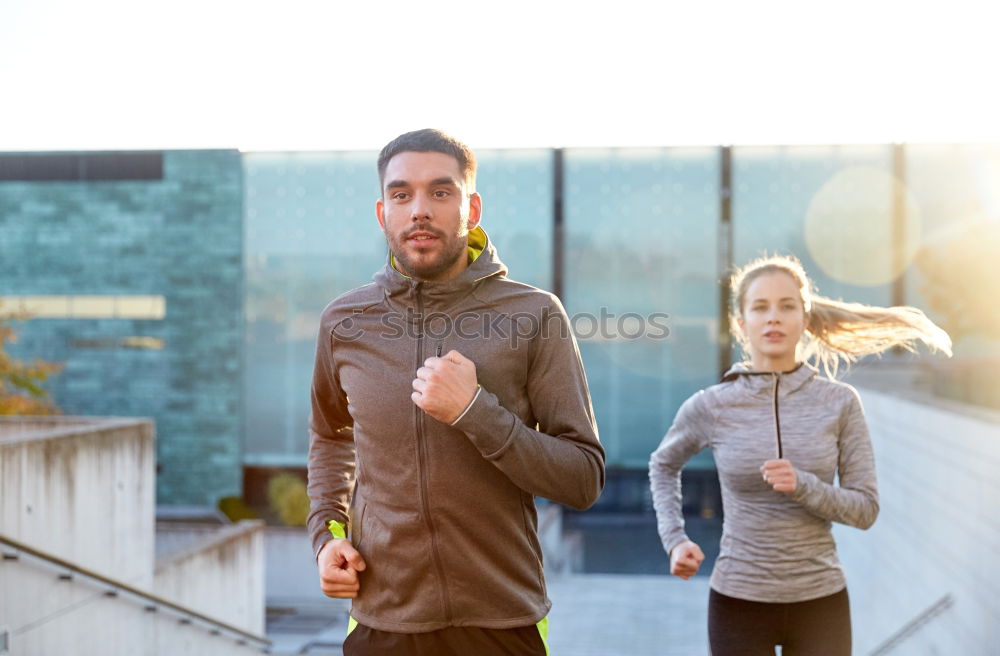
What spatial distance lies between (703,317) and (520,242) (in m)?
4.21

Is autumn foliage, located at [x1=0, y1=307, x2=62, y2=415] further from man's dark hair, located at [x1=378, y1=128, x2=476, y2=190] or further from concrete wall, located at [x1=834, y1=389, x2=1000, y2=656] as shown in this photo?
man's dark hair, located at [x1=378, y1=128, x2=476, y2=190]

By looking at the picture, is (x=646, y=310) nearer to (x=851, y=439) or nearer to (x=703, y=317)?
(x=703, y=317)

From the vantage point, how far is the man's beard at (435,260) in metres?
2.12

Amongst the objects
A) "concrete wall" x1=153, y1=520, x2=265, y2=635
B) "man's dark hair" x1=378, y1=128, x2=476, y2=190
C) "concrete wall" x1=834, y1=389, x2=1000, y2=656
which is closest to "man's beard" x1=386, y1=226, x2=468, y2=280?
"man's dark hair" x1=378, y1=128, x2=476, y2=190

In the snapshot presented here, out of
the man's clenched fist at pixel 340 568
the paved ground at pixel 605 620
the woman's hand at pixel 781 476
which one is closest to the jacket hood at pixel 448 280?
the man's clenched fist at pixel 340 568

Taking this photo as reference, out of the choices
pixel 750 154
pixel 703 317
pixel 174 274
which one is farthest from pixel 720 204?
pixel 174 274

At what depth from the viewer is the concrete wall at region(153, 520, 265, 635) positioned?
9.70 m

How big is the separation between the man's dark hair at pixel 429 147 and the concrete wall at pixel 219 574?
326 inches

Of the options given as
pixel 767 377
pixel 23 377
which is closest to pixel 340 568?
pixel 767 377

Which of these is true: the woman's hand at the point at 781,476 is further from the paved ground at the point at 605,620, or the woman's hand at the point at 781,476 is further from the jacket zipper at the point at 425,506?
the paved ground at the point at 605,620

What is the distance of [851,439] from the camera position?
312cm

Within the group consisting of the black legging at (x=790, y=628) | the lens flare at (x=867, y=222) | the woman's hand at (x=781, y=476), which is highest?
the lens flare at (x=867, y=222)

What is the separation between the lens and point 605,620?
39.2 ft

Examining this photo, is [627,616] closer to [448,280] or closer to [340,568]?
[340,568]
